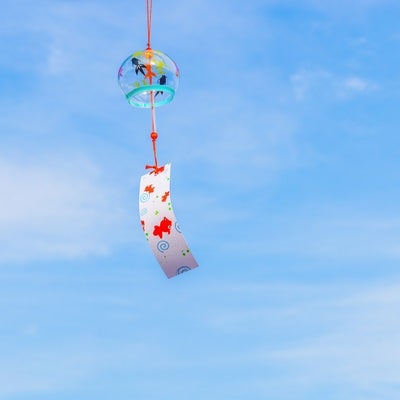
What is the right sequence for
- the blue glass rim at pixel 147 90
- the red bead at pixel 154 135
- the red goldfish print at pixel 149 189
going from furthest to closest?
the blue glass rim at pixel 147 90
the red bead at pixel 154 135
the red goldfish print at pixel 149 189

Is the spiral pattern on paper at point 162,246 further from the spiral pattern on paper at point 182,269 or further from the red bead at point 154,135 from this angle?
the red bead at point 154,135

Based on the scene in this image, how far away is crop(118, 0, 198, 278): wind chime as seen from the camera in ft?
57.2

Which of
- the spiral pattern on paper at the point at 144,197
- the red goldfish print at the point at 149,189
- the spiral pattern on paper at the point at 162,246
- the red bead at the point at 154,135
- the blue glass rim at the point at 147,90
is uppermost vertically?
the blue glass rim at the point at 147,90

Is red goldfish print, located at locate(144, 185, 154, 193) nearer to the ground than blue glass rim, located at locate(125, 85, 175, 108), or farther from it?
nearer to the ground

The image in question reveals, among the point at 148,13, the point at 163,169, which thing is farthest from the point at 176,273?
the point at 148,13

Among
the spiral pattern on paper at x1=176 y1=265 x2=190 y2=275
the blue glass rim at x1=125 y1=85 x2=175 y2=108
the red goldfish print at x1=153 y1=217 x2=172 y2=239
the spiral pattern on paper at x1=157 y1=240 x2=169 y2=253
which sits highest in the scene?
the blue glass rim at x1=125 y1=85 x2=175 y2=108

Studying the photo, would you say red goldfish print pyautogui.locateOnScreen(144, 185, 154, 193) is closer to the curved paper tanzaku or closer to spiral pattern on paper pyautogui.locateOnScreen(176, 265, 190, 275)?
the curved paper tanzaku

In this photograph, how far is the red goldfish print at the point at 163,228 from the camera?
17.4 meters

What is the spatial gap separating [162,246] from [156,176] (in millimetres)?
1269

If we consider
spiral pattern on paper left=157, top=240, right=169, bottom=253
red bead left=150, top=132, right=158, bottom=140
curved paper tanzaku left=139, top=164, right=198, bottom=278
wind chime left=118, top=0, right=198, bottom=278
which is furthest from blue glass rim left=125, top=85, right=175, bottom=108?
spiral pattern on paper left=157, top=240, right=169, bottom=253

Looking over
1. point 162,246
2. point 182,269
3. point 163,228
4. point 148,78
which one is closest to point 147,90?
point 148,78

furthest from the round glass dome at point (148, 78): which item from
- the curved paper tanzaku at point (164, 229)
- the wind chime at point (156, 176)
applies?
the curved paper tanzaku at point (164, 229)

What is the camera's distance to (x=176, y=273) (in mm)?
17484

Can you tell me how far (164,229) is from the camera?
57.3 ft
